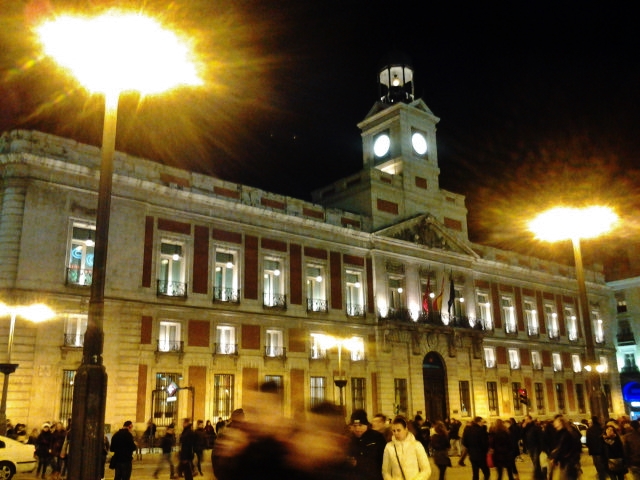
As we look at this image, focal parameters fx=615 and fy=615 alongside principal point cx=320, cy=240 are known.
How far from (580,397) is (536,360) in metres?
5.99

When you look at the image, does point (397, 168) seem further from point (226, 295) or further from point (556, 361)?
point (556, 361)

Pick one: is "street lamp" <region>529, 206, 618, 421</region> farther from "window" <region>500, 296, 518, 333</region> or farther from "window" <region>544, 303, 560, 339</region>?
"window" <region>544, 303, 560, 339</region>

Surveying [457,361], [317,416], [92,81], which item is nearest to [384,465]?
[317,416]

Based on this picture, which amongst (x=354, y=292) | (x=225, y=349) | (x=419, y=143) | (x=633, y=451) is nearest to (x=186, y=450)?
(x=633, y=451)

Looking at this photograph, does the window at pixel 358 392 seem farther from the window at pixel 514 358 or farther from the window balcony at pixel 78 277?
the window balcony at pixel 78 277

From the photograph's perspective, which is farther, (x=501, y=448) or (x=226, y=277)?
(x=226, y=277)

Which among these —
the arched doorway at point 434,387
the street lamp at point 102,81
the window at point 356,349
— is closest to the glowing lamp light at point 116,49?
the street lamp at point 102,81

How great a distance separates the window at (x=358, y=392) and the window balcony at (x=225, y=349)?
7.44 meters

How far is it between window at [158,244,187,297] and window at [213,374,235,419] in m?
4.28

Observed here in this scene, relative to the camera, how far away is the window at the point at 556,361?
152 feet

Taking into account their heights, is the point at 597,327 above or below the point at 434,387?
above

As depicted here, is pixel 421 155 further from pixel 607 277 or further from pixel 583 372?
pixel 607 277

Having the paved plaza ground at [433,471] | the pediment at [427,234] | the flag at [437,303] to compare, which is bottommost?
the paved plaza ground at [433,471]

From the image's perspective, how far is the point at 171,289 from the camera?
27922 mm
